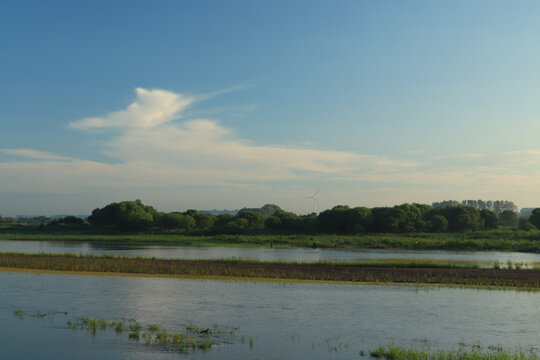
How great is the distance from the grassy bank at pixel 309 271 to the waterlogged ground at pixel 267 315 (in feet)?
14.5

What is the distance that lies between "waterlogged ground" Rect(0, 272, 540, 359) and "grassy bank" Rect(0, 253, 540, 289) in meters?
4.42

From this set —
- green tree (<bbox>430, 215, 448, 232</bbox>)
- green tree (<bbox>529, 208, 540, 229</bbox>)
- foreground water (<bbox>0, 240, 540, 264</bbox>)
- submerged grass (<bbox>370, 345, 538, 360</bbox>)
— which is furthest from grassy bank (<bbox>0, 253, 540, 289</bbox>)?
green tree (<bbox>529, 208, 540, 229</bbox>)

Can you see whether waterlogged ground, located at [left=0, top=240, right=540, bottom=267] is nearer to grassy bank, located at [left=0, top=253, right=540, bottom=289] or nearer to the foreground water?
the foreground water

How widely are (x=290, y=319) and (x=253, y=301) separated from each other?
18.7ft

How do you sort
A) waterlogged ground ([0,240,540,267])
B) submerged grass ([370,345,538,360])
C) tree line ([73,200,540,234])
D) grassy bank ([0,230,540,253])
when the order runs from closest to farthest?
1. submerged grass ([370,345,538,360])
2. waterlogged ground ([0,240,540,267])
3. grassy bank ([0,230,540,253])
4. tree line ([73,200,540,234])

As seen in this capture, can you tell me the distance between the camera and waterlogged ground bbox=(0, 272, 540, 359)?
20.6m

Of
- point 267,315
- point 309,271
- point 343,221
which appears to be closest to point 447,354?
point 267,315

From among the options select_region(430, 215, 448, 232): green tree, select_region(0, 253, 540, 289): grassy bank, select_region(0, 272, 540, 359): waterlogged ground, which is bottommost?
select_region(0, 272, 540, 359): waterlogged ground

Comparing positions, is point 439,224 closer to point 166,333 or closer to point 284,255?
point 284,255

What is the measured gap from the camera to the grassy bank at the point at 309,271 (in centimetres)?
4369

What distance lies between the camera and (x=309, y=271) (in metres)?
48.7

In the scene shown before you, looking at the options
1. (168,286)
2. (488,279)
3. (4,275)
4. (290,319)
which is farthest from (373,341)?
(4,275)

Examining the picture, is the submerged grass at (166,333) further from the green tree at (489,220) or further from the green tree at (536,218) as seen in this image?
the green tree at (489,220)

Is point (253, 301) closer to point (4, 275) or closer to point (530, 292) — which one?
point (530, 292)
